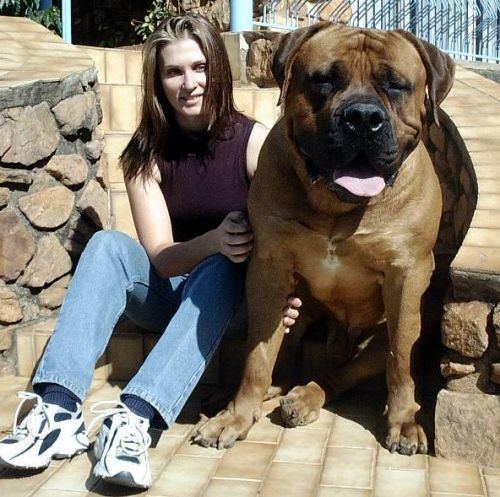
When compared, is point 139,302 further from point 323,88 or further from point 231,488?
point 323,88

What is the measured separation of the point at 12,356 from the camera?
3.49 meters

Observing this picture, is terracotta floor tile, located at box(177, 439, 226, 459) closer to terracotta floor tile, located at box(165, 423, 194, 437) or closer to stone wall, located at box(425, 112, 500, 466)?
terracotta floor tile, located at box(165, 423, 194, 437)

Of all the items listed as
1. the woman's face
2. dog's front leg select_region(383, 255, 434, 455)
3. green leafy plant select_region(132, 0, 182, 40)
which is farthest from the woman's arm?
green leafy plant select_region(132, 0, 182, 40)

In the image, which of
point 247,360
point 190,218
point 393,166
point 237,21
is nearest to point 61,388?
point 247,360

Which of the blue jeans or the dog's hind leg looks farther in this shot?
the dog's hind leg

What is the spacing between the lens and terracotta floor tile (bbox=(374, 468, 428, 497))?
2.41 meters

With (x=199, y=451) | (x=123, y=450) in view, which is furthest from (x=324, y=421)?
(x=123, y=450)

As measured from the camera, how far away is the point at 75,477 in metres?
2.52

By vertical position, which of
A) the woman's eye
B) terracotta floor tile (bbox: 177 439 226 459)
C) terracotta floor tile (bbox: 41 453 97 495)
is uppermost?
A: the woman's eye

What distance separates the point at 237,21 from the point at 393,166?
3.88m

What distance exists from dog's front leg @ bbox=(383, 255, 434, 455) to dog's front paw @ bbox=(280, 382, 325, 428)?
0.28 metres

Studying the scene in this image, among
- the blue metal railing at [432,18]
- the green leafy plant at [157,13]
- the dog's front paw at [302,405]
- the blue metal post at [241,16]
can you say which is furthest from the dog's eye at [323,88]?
the green leafy plant at [157,13]

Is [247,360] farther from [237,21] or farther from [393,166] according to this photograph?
[237,21]

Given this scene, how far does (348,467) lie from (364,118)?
3.27ft
